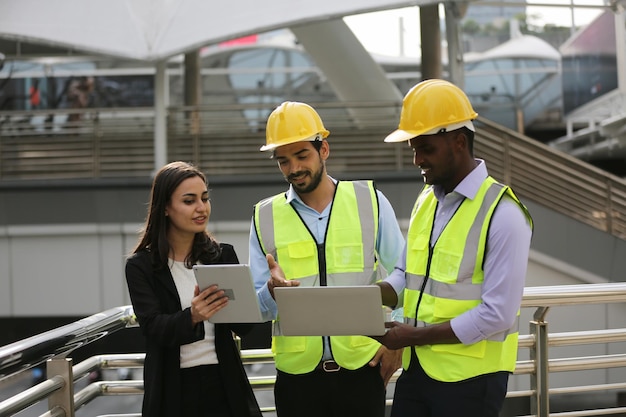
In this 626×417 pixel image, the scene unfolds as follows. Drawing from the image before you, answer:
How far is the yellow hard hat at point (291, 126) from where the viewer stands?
3.01 m

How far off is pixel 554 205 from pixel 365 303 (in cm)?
989

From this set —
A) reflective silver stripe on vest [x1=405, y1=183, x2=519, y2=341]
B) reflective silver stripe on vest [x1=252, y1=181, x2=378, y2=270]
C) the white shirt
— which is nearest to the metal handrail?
the white shirt

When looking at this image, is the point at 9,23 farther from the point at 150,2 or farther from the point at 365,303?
the point at 365,303

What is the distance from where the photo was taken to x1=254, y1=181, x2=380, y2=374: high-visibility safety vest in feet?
9.64

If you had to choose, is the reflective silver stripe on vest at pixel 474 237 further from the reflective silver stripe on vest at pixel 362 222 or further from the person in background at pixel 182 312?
the person in background at pixel 182 312

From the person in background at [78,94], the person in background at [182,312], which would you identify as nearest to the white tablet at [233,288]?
the person in background at [182,312]

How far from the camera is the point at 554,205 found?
11.7 metres

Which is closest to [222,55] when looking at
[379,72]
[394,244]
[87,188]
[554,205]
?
[379,72]

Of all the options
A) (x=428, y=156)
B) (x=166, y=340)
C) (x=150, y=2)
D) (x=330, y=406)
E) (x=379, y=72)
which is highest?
(x=150, y=2)

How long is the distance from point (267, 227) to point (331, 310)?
27.0 inches

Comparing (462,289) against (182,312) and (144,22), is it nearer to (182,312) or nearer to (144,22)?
(182,312)

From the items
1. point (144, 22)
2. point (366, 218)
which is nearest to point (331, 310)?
point (366, 218)

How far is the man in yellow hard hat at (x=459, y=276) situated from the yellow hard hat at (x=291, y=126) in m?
0.49

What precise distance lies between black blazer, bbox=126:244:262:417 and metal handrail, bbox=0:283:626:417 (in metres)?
0.40
